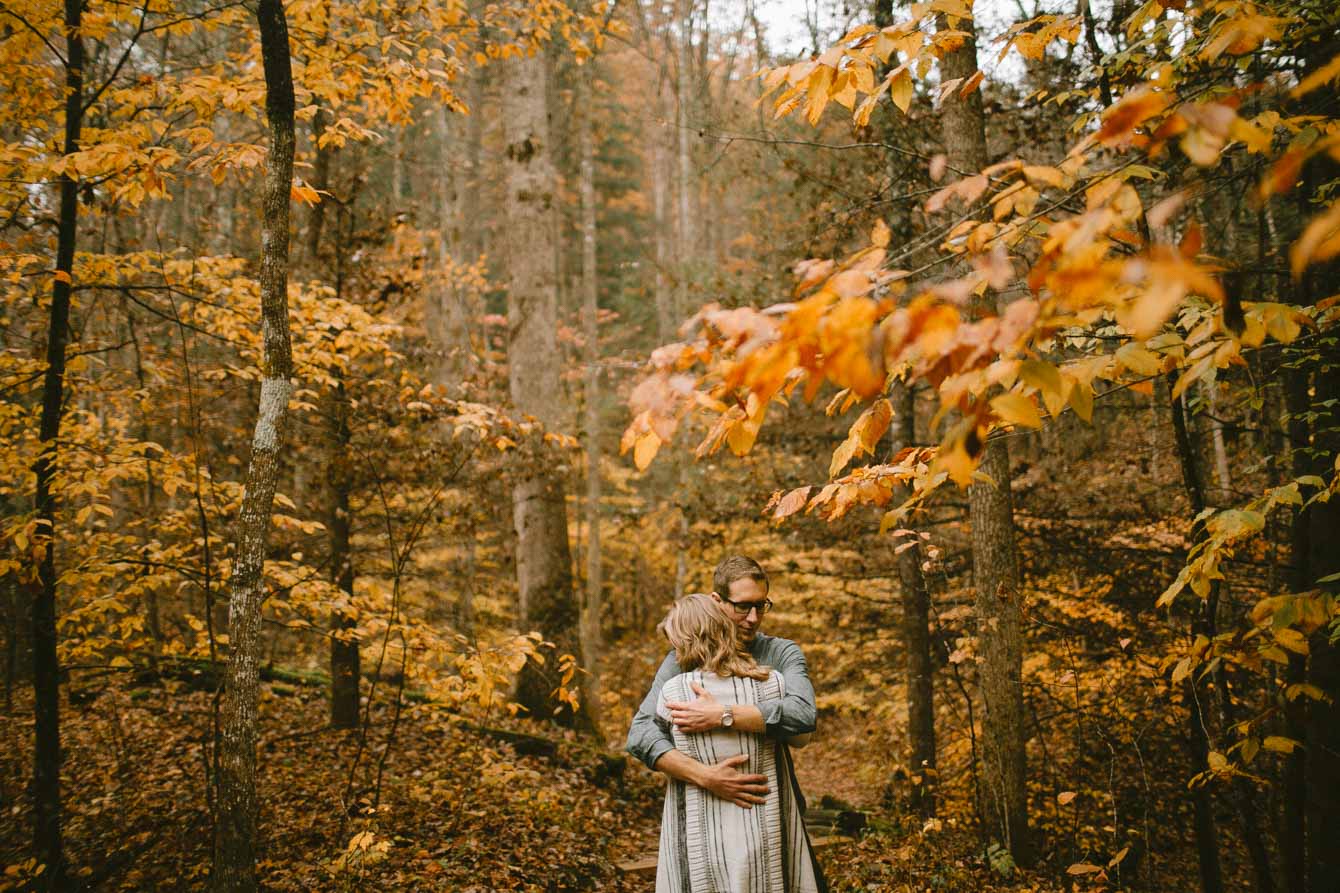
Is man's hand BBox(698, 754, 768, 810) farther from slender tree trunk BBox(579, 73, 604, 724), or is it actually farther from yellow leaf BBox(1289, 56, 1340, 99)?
slender tree trunk BBox(579, 73, 604, 724)

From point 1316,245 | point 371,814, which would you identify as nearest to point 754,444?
point 1316,245

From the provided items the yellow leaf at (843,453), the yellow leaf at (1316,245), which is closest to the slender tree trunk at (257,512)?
the yellow leaf at (843,453)

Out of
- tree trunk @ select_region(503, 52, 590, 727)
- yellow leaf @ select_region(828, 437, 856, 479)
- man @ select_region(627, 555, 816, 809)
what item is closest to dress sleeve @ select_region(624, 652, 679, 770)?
man @ select_region(627, 555, 816, 809)

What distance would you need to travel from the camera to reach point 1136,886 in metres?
6.41

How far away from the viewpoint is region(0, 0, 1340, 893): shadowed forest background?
195 centimetres

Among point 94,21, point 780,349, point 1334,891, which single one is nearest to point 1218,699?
point 1334,891

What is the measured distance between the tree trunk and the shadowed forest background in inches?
2.1

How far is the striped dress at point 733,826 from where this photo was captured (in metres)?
2.68

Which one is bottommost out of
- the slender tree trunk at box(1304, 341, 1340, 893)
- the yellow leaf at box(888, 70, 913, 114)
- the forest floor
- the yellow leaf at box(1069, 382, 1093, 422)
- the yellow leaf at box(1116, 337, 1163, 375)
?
the forest floor

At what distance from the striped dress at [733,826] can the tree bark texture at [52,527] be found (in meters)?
3.43

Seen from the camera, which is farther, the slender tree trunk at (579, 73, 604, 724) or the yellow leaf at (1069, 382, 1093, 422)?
the slender tree trunk at (579, 73, 604, 724)

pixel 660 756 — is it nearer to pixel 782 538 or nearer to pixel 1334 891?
pixel 1334 891

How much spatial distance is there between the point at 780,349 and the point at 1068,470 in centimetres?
879

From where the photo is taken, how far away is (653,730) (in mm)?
2885
